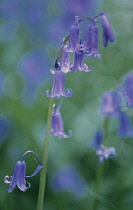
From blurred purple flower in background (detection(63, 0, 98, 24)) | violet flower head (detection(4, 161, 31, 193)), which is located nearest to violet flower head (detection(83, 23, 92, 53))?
violet flower head (detection(4, 161, 31, 193))

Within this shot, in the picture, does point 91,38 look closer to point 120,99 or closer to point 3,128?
point 120,99

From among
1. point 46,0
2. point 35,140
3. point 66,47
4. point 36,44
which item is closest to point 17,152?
point 35,140

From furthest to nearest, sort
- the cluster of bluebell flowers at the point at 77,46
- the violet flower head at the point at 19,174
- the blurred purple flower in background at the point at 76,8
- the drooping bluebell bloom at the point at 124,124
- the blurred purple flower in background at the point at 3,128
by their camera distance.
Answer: the blurred purple flower in background at the point at 76,8 → the blurred purple flower in background at the point at 3,128 → the drooping bluebell bloom at the point at 124,124 → the violet flower head at the point at 19,174 → the cluster of bluebell flowers at the point at 77,46

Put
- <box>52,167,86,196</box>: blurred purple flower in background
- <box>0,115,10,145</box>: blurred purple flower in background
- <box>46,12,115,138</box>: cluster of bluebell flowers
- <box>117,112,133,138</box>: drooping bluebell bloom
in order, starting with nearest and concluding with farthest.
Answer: <box>46,12,115,138</box>: cluster of bluebell flowers, <box>117,112,133,138</box>: drooping bluebell bloom, <box>52,167,86,196</box>: blurred purple flower in background, <box>0,115,10,145</box>: blurred purple flower in background

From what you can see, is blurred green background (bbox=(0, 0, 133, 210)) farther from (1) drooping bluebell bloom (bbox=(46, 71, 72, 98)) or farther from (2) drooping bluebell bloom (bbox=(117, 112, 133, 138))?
(1) drooping bluebell bloom (bbox=(46, 71, 72, 98))

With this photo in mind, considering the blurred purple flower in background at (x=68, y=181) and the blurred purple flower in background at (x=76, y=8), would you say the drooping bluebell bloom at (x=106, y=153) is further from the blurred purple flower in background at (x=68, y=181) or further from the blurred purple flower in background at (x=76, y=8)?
the blurred purple flower in background at (x=76, y=8)

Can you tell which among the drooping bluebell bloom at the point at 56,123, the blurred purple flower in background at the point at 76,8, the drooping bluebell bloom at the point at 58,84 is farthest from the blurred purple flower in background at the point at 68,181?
the blurred purple flower in background at the point at 76,8
